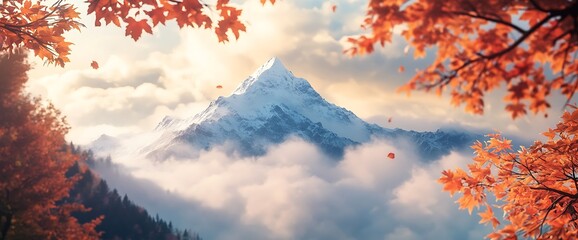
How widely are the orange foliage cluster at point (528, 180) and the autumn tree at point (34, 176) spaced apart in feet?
52.8

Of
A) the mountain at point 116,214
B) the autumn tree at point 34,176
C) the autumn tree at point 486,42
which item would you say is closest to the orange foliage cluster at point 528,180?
the autumn tree at point 486,42

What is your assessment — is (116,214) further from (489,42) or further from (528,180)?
(489,42)

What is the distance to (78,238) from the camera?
18438 millimetres

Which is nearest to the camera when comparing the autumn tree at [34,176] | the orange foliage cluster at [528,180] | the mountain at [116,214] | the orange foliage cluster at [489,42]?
the orange foliage cluster at [489,42]

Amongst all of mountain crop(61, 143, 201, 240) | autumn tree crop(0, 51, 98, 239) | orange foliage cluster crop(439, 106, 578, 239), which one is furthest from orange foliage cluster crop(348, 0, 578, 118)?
mountain crop(61, 143, 201, 240)

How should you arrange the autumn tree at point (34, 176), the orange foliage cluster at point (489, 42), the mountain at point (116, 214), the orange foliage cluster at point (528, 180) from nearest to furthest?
1. the orange foliage cluster at point (489, 42)
2. the orange foliage cluster at point (528, 180)
3. the autumn tree at point (34, 176)
4. the mountain at point (116, 214)

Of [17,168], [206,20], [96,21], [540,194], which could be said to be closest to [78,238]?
[17,168]

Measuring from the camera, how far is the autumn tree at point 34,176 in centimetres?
1717

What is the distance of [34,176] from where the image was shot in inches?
716

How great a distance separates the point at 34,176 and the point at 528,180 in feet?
58.6

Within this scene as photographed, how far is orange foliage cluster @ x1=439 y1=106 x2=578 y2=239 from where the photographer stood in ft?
23.1

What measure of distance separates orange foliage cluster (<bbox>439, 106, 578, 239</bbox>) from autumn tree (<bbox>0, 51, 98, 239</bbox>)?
16.1m

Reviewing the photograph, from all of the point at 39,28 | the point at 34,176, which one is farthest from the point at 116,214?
the point at 39,28

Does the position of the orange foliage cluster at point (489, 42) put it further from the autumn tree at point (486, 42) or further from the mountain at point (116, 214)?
the mountain at point (116, 214)
